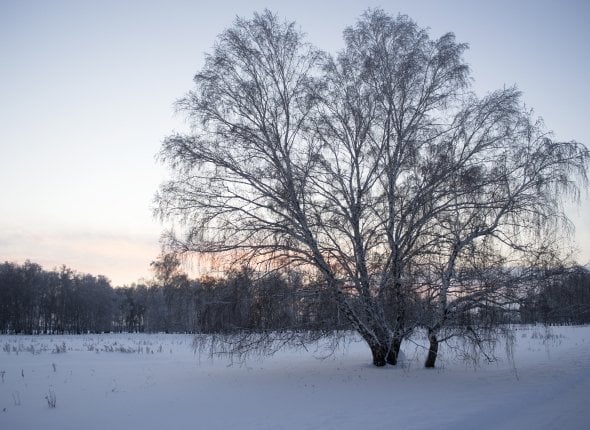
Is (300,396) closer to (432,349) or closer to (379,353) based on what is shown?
(379,353)

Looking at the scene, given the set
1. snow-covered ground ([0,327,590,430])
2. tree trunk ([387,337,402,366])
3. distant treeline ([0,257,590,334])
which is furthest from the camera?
tree trunk ([387,337,402,366])

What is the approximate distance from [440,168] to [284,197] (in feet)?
15.3

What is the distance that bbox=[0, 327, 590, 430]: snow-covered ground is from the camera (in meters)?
7.30

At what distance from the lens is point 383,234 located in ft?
39.4

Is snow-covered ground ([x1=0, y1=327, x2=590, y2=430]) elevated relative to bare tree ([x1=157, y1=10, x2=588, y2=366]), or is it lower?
lower

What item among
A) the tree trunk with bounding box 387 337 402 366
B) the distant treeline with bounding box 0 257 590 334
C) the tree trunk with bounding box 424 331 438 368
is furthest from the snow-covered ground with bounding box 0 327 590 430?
the distant treeline with bounding box 0 257 590 334

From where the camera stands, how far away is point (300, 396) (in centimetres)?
955

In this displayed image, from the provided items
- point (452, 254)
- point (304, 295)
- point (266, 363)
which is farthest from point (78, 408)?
point (452, 254)

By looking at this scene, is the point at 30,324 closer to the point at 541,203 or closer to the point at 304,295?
the point at 304,295

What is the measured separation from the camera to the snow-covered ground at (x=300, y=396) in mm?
7301

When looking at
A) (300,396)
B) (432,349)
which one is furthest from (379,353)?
(300,396)

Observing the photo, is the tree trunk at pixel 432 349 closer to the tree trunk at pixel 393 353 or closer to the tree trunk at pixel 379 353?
the tree trunk at pixel 393 353

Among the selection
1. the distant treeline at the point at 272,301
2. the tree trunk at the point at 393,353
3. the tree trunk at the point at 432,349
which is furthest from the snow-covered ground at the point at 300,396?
the distant treeline at the point at 272,301

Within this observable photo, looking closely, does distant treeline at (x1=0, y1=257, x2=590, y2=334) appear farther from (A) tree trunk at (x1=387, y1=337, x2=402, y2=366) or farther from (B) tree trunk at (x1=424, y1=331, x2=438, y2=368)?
(A) tree trunk at (x1=387, y1=337, x2=402, y2=366)
